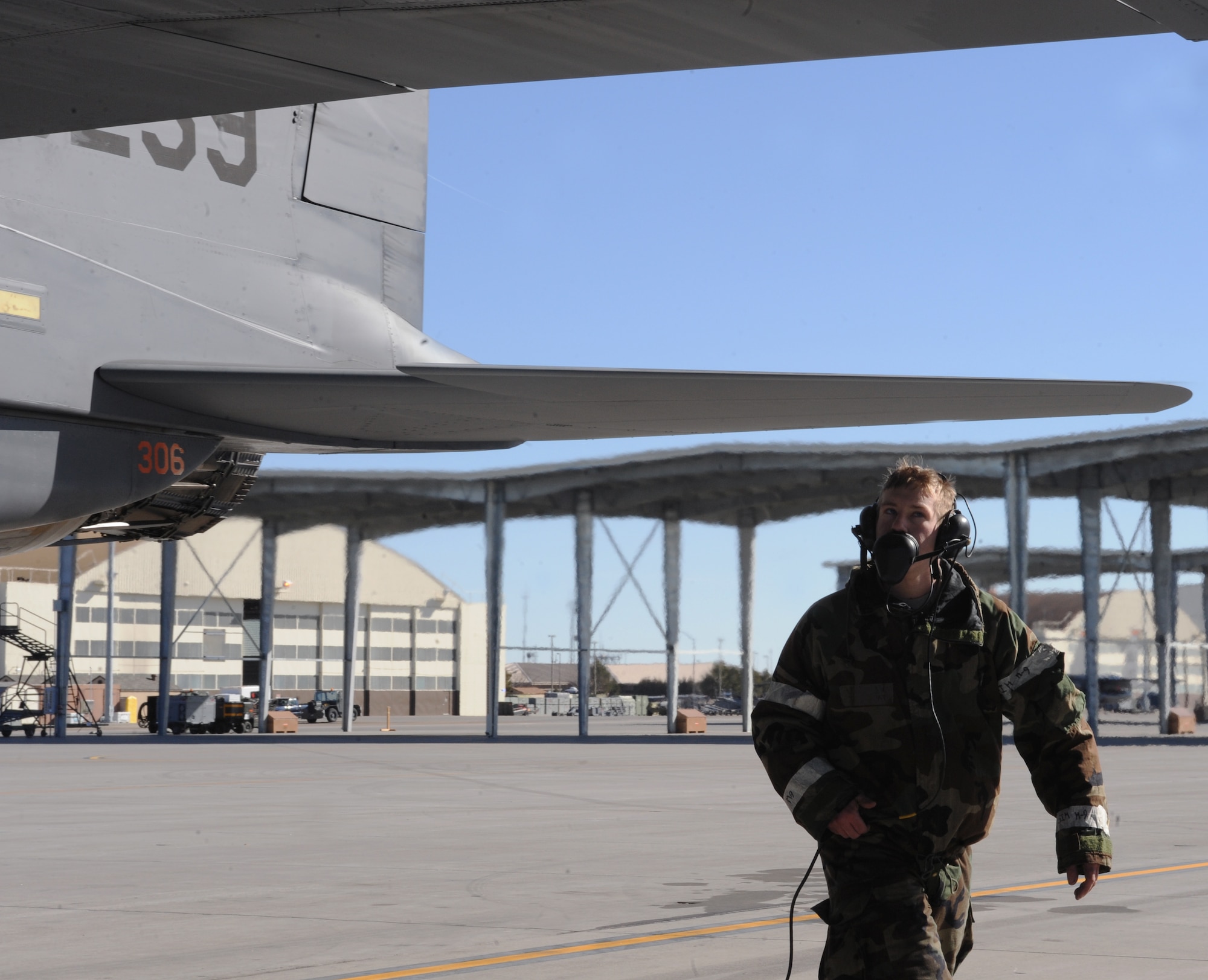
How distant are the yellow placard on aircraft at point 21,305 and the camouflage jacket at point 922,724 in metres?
6.21

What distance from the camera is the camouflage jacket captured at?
15.8ft

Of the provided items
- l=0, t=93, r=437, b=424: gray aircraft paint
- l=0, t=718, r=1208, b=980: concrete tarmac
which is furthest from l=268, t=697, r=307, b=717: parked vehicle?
l=0, t=93, r=437, b=424: gray aircraft paint

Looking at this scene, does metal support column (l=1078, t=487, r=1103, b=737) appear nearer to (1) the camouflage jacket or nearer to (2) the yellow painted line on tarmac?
(2) the yellow painted line on tarmac

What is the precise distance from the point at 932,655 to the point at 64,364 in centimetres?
659

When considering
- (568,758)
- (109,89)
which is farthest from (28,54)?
(568,758)

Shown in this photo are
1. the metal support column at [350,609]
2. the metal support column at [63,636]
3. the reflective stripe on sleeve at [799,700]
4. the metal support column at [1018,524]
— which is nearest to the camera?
the reflective stripe on sleeve at [799,700]

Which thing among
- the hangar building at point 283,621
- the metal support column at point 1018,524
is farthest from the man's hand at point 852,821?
the hangar building at point 283,621

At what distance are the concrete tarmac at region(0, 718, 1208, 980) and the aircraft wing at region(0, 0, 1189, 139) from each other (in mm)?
5117

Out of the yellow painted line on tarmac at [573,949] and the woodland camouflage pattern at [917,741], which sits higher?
the woodland camouflage pattern at [917,741]

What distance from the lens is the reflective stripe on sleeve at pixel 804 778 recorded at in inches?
188

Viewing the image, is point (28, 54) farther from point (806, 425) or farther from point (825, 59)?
point (806, 425)

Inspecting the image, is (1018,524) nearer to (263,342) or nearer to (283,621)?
(263,342)

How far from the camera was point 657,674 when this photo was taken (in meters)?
163

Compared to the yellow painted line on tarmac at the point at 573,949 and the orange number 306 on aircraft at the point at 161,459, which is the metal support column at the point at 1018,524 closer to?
the yellow painted line on tarmac at the point at 573,949
